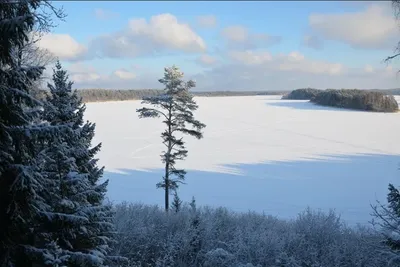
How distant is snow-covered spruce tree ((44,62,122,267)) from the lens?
6.46 m

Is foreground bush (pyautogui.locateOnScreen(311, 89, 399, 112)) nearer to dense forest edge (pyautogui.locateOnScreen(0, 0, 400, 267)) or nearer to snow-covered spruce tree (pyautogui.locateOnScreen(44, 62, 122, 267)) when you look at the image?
dense forest edge (pyautogui.locateOnScreen(0, 0, 400, 267))

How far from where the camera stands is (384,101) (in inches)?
1162

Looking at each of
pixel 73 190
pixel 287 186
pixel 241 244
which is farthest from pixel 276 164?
pixel 73 190

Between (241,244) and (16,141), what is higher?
(16,141)

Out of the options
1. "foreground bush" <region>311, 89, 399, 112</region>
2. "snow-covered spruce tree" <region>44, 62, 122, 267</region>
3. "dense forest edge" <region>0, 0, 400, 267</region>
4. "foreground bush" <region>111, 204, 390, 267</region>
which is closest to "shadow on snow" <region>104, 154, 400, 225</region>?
"foreground bush" <region>311, 89, 399, 112</region>

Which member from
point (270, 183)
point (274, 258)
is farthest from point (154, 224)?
point (270, 183)

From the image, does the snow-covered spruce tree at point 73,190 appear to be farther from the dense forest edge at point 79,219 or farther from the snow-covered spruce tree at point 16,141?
the snow-covered spruce tree at point 16,141

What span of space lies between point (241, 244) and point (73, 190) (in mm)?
7302

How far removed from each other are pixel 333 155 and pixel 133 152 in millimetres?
21436

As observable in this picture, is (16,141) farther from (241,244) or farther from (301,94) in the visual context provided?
(301,94)

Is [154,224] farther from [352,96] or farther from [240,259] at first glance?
[352,96]

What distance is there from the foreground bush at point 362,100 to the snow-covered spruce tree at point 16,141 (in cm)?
2302

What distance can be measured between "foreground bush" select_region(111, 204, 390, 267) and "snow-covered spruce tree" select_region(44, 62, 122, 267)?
4.31 meters

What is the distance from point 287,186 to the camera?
30734 mm
